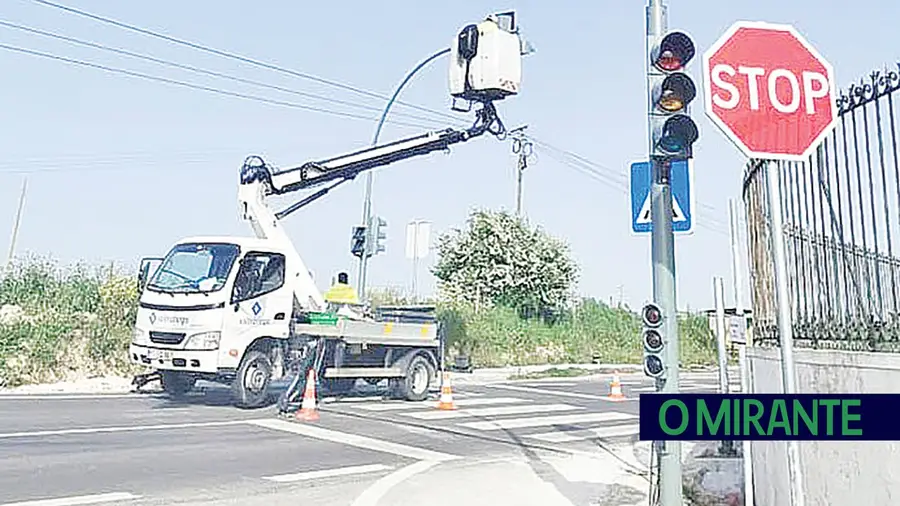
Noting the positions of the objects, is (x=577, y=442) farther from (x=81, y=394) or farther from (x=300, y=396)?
(x=81, y=394)

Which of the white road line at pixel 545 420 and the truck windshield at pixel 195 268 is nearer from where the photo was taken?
the white road line at pixel 545 420

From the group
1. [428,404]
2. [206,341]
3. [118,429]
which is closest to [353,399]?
[428,404]

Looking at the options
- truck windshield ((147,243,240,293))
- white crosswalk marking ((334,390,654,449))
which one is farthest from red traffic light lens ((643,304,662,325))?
truck windshield ((147,243,240,293))

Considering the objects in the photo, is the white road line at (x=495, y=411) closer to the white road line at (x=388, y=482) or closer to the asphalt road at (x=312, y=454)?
the asphalt road at (x=312, y=454)

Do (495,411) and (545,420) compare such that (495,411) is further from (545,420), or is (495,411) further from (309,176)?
(309,176)

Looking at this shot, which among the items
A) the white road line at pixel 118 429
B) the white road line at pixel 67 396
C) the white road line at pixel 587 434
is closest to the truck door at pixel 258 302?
the white road line at pixel 118 429

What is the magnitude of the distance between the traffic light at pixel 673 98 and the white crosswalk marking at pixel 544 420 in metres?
8.05

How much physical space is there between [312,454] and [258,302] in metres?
5.30

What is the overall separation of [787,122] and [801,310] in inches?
86.5

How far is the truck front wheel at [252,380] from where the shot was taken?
1545 centimetres

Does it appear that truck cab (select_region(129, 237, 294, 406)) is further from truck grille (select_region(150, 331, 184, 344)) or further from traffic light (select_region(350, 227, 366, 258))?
traffic light (select_region(350, 227, 366, 258))

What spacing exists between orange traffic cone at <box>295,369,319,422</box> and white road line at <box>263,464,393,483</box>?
13.5 feet

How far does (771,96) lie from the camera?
4.59m

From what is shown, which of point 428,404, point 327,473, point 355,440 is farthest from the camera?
point 428,404
